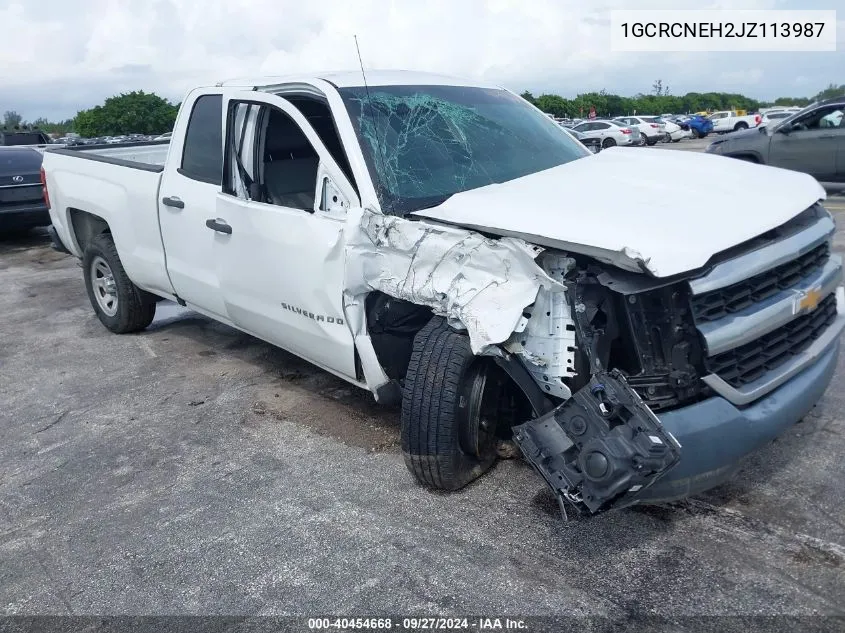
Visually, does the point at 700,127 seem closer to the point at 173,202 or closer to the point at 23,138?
the point at 23,138

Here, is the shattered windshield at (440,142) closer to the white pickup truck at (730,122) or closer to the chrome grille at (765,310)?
the chrome grille at (765,310)

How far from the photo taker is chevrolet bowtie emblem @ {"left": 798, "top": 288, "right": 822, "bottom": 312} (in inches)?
125

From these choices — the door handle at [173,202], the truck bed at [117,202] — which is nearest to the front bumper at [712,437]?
the door handle at [173,202]

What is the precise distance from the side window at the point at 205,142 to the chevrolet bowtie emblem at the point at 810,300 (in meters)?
3.22

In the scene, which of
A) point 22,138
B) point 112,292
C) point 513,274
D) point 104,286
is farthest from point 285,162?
point 22,138

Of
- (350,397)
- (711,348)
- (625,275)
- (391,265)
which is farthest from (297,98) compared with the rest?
(711,348)

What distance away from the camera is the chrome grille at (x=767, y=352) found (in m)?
2.94

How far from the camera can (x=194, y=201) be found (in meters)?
4.74

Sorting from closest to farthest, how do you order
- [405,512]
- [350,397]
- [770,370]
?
[770,370]
[405,512]
[350,397]

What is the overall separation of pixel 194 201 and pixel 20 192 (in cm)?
706

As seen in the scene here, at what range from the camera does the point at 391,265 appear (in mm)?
3486

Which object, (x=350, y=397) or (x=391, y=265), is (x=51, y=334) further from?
(x=391, y=265)

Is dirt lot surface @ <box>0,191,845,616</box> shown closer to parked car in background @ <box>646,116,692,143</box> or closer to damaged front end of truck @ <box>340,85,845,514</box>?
damaged front end of truck @ <box>340,85,845,514</box>

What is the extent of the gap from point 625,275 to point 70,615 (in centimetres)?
246
